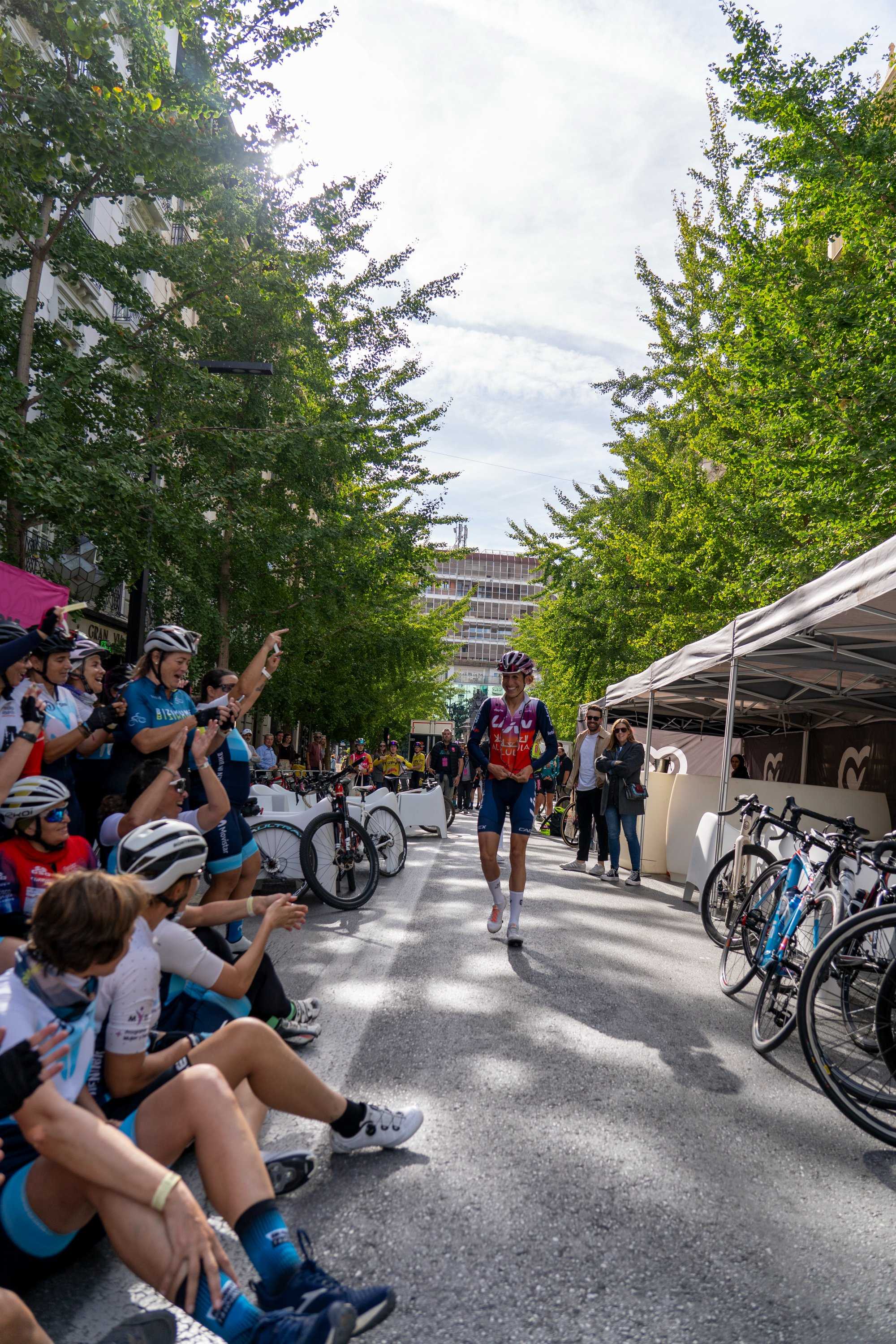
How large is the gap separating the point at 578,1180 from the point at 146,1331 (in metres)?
1.54

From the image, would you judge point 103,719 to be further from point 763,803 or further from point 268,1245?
point 763,803

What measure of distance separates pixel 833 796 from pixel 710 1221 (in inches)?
252

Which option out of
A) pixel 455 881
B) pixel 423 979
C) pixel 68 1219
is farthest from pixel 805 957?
pixel 455 881

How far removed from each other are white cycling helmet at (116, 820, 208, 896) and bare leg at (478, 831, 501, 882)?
14.1 ft

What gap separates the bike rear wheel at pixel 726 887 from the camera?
6.68 m

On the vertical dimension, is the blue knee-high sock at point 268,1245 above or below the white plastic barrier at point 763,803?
below

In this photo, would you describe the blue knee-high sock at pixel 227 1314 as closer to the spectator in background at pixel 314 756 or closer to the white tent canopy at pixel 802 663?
the white tent canopy at pixel 802 663

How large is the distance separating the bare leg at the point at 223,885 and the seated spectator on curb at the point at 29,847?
184cm

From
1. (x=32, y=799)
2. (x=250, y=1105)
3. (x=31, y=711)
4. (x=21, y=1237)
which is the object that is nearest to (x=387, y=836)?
(x=31, y=711)

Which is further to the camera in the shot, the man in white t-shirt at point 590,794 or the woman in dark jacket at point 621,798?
the man in white t-shirt at point 590,794

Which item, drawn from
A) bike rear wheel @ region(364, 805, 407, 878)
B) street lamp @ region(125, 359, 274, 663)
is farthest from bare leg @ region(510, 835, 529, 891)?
street lamp @ region(125, 359, 274, 663)

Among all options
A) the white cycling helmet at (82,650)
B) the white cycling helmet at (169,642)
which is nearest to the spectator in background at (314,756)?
the white cycling helmet at (82,650)

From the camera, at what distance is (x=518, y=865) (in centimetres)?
706

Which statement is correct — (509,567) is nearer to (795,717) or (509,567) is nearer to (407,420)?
(407,420)
